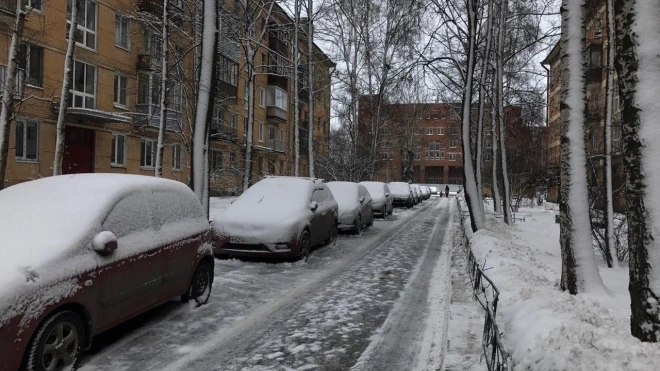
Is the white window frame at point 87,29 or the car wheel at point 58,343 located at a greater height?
the white window frame at point 87,29

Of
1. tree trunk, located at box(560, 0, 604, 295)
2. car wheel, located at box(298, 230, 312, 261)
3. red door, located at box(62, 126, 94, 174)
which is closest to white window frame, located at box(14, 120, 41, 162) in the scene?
red door, located at box(62, 126, 94, 174)

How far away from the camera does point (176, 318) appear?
5695mm

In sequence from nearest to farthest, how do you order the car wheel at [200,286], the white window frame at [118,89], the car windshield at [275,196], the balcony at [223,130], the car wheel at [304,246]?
1. the car wheel at [200,286]
2. the car wheel at [304,246]
3. the car windshield at [275,196]
4. the white window frame at [118,89]
5. the balcony at [223,130]

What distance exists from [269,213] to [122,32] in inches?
741

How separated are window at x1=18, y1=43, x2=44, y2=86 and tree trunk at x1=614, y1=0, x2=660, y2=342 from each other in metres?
20.4

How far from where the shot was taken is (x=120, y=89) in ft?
78.8

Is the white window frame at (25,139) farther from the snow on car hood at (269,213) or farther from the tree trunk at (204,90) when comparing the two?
the snow on car hood at (269,213)

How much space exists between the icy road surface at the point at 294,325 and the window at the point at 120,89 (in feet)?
57.9

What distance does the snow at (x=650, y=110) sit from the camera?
11.1 ft

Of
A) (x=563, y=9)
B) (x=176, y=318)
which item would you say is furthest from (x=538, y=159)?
(x=176, y=318)

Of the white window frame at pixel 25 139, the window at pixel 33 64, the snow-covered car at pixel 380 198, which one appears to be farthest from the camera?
the snow-covered car at pixel 380 198

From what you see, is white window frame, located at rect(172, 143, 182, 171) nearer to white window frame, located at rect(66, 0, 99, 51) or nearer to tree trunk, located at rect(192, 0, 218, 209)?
white window frame, located at rect(66, 0, 99, 51)

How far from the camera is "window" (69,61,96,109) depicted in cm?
2116

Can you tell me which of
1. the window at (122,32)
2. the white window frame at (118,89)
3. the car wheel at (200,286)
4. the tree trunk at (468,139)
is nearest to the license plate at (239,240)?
the car wheel at (200,286)
